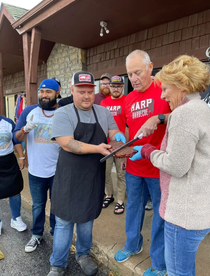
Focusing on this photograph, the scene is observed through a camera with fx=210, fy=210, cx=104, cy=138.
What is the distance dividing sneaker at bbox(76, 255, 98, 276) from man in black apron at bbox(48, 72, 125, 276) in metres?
0.21

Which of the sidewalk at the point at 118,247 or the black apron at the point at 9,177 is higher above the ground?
the black apron at the point at 9,177

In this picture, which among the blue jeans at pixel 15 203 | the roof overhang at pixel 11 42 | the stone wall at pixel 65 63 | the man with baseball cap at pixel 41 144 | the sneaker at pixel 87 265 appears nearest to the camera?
the sneaker at pixel 87 265

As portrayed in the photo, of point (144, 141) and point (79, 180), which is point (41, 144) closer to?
point (79, 180)

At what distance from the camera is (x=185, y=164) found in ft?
3.84

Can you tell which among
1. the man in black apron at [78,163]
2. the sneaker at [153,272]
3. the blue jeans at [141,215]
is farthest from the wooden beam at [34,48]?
the sneaker at [153,272]

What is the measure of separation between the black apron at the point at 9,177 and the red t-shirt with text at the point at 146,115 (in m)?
1.65

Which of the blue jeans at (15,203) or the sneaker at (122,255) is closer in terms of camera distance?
the sneaker at (122,255)

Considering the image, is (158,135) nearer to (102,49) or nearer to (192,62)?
(192,62)

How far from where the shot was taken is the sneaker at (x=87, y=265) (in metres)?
→ 2.11

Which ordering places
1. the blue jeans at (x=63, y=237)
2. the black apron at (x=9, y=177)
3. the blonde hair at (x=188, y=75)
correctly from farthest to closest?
the black apron at (x=9, y=177) < the blue jeans at (x=63, y=237) < the blonde hair at (x=188, y=75)

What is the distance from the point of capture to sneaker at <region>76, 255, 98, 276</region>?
2107mm

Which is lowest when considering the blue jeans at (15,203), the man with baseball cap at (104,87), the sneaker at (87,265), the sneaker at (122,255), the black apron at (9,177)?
→ the sneaker at (87,265)

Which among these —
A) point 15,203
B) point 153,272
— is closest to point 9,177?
point 15,203

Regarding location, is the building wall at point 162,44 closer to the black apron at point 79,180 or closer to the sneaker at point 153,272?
the black apron at point 79,180
